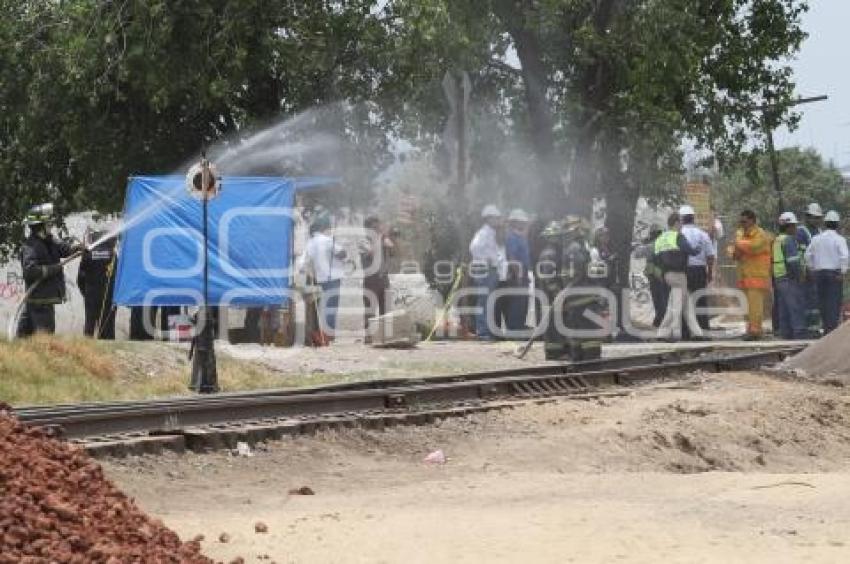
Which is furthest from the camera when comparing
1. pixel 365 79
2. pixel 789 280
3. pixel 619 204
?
pixel 619 204

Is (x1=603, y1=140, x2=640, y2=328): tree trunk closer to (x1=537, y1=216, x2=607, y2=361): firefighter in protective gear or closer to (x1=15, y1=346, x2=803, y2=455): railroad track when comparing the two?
(x1=537, y1=216, x2=607, y2=361): firefighter in protective gear

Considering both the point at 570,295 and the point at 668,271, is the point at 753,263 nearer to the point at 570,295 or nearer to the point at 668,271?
the point at 668,271

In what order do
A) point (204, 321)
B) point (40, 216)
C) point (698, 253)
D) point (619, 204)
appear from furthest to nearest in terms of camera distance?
point (619, 204) < point (698, 253) < point (40, 216) < point (204, 321)

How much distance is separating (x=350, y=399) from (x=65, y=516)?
6843mm

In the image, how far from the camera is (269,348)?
2014 centimetres

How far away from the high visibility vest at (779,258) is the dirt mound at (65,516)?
58.4ft

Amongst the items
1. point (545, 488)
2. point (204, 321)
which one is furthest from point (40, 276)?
point (545, 488)

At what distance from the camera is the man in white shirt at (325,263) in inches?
852

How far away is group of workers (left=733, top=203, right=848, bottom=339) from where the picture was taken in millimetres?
23781

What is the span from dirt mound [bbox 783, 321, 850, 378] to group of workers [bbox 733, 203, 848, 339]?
5250 millimetres

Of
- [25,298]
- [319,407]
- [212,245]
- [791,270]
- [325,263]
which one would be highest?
[212,245]

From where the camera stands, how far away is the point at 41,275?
17.3 meters

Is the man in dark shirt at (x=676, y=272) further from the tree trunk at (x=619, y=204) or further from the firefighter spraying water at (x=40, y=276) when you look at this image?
the firefighter spraying water at (x=40, y=276)

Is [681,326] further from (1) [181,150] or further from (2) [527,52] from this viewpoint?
(1) [181,150]
